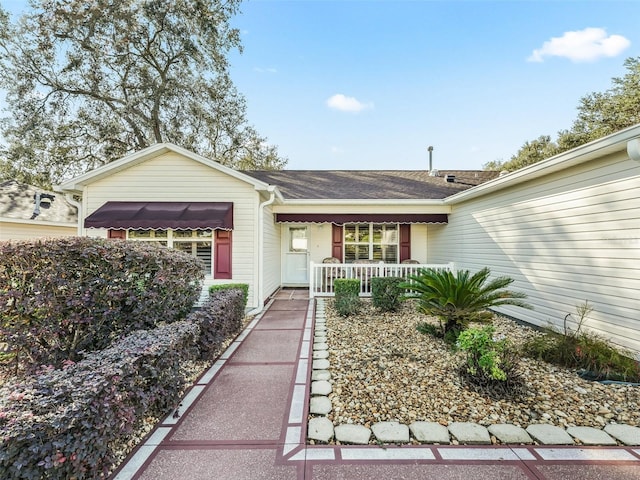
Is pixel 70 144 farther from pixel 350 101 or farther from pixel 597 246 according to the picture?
pixel 597 246

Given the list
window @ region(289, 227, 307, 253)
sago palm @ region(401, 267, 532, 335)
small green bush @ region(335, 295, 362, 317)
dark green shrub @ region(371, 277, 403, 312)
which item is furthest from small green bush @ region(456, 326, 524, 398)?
window @ region(289, 227, 307, 253)

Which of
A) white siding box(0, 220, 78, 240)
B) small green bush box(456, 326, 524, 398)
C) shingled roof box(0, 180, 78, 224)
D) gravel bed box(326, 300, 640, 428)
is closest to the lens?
gravel bed box(326, 300, 640, 428)

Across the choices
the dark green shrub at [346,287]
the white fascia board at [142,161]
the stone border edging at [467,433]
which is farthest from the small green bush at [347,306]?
the stone border edging at [467,433]

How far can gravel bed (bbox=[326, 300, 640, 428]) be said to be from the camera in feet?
10.0

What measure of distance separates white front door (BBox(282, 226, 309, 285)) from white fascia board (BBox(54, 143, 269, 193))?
396cm

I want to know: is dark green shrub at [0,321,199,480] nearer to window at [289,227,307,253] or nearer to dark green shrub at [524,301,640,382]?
dark green shrub at [524,301,640,382]

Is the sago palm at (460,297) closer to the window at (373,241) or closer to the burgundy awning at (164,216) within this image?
the burgundy awning at (164,216)

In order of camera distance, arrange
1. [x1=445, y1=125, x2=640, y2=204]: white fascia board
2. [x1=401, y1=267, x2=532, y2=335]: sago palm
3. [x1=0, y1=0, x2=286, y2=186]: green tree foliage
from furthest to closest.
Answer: [x1=0, y1=0, x2=286, y2=186]: green tree foliage < [x1=401, y1=267, x2=532, y2=335]: sago palm < [x1=445, y1=125, x2=640, y2=204]: white fascia board

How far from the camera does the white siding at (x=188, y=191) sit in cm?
802

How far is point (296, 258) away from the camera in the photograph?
11531mm

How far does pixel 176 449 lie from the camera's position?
102 inches

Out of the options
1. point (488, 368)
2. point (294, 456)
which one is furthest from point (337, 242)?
point (294, 456)

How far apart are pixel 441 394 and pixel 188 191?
7.53 metres

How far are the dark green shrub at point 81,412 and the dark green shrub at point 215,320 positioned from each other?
4.21 ft
